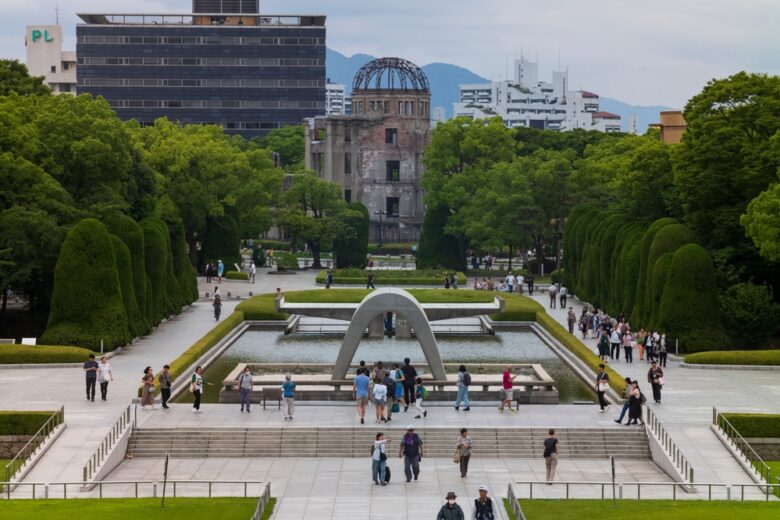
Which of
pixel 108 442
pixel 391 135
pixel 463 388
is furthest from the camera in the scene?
pixel 391 135

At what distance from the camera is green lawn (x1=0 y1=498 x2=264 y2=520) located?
103 feet

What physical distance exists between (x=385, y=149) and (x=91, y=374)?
83.4m

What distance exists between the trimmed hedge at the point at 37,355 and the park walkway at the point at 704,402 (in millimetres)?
19739

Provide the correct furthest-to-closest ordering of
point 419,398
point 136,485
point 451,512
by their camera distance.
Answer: point 419,398 → point 136,485 → point 451,512

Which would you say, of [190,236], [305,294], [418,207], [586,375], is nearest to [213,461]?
[586,375]

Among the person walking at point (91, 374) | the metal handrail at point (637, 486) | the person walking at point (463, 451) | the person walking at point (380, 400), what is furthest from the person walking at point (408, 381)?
the person walking at point (91, 374)

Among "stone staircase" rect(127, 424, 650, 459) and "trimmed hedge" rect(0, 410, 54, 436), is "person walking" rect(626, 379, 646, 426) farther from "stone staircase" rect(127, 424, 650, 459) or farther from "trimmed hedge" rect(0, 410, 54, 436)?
"trimmed hedge" rect(0, 410, 54, 436)

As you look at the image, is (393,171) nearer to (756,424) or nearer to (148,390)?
(148,390)

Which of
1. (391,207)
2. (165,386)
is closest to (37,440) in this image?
(165,386)

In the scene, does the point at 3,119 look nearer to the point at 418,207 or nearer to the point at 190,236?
the point at 190,236

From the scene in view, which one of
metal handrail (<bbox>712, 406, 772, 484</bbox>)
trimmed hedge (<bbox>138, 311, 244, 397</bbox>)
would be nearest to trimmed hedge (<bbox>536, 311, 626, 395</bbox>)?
metal handrail (<bbox>712, 406, 772, 484</bbox>)

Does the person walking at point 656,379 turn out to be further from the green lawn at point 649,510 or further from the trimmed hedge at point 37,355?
the trimmed hedge at point 37,355

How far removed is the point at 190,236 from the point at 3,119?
36.8 meters

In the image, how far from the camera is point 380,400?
41.8 m
